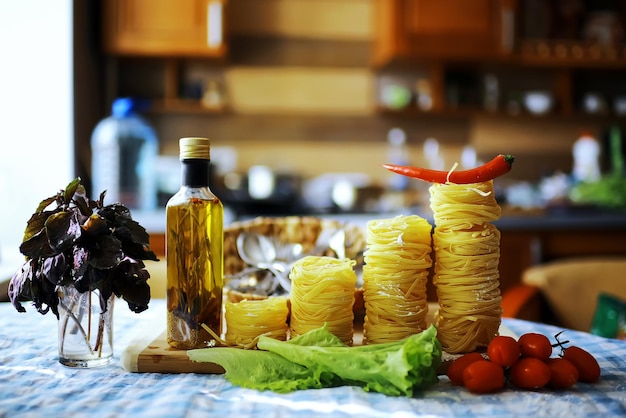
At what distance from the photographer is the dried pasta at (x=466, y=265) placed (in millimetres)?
833

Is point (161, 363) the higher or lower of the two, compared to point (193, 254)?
lower

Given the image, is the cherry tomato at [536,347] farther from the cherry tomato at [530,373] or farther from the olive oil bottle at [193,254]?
the olive oil bottle at [193,254]

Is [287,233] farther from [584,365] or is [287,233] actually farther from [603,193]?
[603,193]

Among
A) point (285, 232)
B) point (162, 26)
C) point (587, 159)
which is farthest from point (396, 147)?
point (285, 232)

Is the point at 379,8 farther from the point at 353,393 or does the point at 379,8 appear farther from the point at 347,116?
the point at 353,393

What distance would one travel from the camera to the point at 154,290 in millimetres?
1492

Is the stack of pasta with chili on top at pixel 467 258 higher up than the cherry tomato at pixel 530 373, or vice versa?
the stack of pasta with chili on top at pixel 467 258

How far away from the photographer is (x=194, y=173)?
0.85m

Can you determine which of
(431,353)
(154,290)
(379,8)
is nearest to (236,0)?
(379,8)

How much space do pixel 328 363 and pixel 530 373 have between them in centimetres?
24

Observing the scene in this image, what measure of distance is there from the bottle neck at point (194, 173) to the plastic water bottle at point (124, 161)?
6.42 feet

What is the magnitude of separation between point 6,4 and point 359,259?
186 cm

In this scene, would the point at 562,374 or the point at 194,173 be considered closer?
the point at 562,374

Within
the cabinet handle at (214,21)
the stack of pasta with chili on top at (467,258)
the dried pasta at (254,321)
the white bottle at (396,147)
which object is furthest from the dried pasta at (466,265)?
the white bottle at (396,147)
